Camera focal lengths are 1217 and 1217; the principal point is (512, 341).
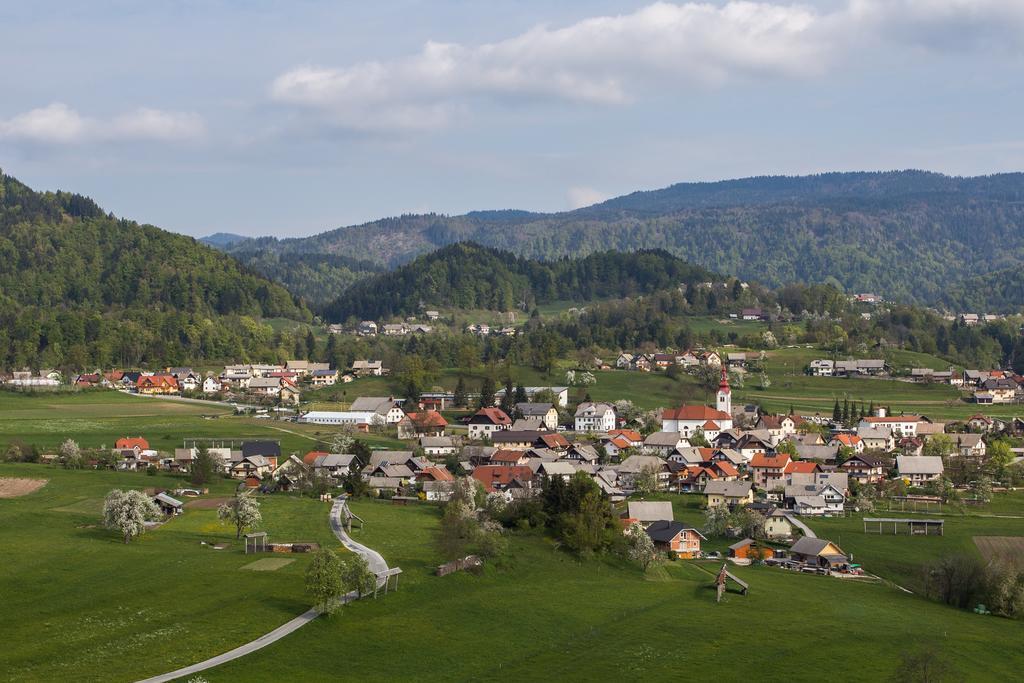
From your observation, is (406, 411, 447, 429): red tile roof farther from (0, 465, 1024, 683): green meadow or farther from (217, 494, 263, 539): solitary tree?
(217, 494, 263, 539): solitary tree

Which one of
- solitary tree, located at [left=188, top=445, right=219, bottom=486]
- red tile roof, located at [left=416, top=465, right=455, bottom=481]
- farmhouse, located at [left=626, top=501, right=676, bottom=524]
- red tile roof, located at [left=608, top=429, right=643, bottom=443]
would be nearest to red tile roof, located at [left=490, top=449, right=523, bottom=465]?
red tile roof, located at [left=416, top=465, right=455, bottom=481]

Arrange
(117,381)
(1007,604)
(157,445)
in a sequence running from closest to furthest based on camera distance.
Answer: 1. (1007,604)
2. (157,445)
3. (117,381)

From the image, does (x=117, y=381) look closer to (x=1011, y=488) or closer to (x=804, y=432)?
(x=804, y=432)

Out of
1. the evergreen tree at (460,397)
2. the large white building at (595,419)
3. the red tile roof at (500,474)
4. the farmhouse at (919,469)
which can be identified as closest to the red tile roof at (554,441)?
the large white building at (595,419)

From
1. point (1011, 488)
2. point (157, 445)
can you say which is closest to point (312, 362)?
point (157, 445)

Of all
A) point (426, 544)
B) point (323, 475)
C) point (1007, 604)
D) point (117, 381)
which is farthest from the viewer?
point (117, 381)

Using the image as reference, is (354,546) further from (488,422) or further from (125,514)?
(488,422)
